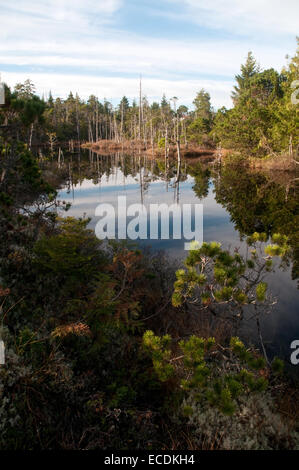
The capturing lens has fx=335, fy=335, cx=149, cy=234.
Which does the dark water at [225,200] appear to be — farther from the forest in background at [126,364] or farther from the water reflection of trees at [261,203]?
the forest in background at [126,364]

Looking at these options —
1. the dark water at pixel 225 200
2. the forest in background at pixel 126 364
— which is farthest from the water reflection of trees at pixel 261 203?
the forest in background at pixel 126 364

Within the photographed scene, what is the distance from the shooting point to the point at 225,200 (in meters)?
26.1

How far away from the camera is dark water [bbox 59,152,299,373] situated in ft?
32.1

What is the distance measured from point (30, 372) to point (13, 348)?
644 millimetres

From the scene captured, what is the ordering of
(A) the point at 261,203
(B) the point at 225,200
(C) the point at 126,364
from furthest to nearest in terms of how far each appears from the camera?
(B) the point at 225,200 < (A) the point at 261,203 < (C) the point at 126,364

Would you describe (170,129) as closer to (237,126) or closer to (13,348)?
(237,126)

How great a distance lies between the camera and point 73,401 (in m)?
5.09

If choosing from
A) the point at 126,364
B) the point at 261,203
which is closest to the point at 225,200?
the point at 261,203

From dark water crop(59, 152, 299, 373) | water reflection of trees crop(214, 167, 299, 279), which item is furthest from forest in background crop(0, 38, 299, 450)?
water reflection of trees crop(214, 167, 299, 279)

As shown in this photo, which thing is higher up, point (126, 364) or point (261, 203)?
point (261, 203)

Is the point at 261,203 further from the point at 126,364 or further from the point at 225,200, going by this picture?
the point at 126,364

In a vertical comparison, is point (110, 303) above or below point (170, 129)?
below

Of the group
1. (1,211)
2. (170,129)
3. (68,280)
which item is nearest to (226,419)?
(68,280)

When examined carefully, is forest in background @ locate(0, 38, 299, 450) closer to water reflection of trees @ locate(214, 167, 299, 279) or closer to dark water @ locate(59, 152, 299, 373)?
dark water @ locate(59, 152, 299, 373)
